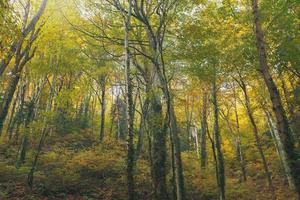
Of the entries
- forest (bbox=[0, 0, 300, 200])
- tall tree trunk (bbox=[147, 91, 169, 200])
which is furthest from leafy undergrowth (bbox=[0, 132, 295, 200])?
tall tree trunk (bbox=[147, 91, 169, 200])

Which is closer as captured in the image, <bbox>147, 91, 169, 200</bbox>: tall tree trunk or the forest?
the forest

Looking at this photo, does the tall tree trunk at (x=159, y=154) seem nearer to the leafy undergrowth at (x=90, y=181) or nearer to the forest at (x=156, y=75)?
the forest at (x=156, y=75)

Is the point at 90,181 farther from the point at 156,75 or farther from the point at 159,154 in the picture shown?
the point at 156,75

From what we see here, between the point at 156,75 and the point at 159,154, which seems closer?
the point at 159,154

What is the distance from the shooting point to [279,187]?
15.7 m

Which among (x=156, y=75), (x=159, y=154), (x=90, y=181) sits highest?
(x=156, y=75)

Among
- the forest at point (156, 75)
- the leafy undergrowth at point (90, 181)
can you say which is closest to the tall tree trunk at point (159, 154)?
the forest at point (156, 75)

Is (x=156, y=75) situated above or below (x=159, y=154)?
above

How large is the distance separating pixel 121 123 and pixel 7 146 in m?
12.1

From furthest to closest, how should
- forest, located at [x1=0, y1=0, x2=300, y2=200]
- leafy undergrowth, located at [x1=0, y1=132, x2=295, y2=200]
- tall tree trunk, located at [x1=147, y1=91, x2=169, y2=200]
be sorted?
leafy undergrowth, located at [x1=0, y1=132, x2=295, y2=200]
tall tree trunk, located at [x1=147, y1=91, x2=169, y2=200]
forest, located at [x1=0, y1=0, x2=300, y2=200]

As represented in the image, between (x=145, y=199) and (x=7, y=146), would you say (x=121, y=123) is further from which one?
(x=145, y=199)

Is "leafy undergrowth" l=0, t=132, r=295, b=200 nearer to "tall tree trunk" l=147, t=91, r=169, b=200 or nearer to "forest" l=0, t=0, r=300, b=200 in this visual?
"forest" l=0, t=0, r=300, b=200

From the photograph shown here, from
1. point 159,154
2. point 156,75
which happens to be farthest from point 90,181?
point 156,75

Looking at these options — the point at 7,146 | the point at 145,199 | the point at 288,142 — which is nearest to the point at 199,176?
the point at 145,199
